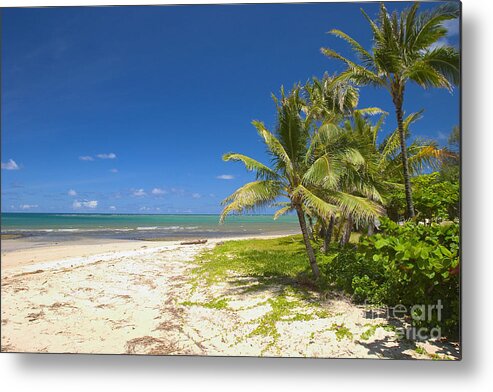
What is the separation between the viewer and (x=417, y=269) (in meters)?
2.58

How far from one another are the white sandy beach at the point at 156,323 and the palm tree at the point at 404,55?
2.03 meters

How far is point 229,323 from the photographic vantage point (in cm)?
335

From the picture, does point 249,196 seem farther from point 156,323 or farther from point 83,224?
point 83,224

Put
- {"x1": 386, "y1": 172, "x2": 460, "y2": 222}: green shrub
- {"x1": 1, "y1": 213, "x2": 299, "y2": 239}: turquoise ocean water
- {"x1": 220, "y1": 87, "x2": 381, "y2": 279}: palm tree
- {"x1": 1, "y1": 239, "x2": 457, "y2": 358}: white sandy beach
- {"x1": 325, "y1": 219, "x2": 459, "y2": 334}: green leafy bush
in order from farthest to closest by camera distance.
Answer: {"x1": 220, "y1": 87, "x2": 381, "y2": 279}: palm tree
{"x1": 1, "y1": 213, "x2": 299, "y2": 239}: turquoise ocean water
{"x1": 386, "y1": 172, "x2": 460, "y2": 222}: green shrub
{"x1": 1, "y1": 239, "x2": 457, "y2": 358}: white sandy beach
{"x1": 325, "y1": 219, "x2": 459, "y2": 334}: green leafy bush

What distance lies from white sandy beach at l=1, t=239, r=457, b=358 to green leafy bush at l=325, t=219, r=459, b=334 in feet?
0.90

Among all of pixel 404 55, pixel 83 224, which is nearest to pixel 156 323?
pixel 404 55

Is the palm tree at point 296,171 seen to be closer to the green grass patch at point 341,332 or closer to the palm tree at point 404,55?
the palm tree at point 404,55

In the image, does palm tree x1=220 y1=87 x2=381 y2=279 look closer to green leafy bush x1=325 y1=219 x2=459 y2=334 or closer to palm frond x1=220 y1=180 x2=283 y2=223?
palm frond x1=220 y1=180 x2=283 y2=223

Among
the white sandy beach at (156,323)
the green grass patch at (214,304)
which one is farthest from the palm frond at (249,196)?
the white sandy beach at (156,323)

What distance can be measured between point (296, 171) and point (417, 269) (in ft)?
7.66

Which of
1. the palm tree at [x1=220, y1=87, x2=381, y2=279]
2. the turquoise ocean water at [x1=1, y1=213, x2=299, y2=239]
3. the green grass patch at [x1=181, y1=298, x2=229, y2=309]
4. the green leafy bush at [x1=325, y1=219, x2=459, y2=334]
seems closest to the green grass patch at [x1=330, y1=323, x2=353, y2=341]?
the green leafy bush at [x1=325, y1=219, x2=459, y2=334]

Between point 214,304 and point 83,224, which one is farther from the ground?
point 83,224

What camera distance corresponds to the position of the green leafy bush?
255 centimetres

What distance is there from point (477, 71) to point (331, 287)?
9.47ft
